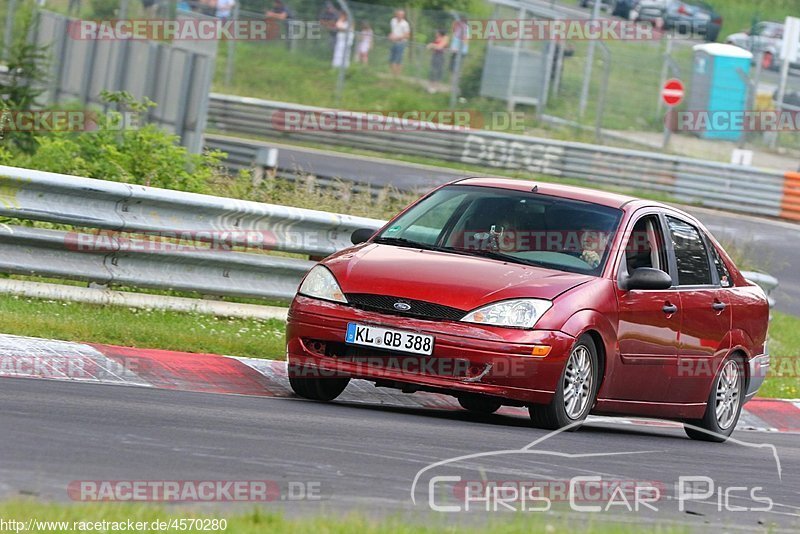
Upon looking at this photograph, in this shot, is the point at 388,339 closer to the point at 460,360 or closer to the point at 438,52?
the point at 460,360

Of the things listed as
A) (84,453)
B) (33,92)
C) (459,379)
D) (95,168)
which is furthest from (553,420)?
(33,92)

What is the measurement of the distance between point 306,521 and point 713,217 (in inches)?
970

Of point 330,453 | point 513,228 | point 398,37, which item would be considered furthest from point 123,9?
point 330,453

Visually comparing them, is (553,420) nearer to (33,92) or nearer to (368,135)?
(33,92)

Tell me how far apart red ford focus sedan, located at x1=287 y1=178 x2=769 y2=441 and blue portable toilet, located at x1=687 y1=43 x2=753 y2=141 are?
2510 centimetres

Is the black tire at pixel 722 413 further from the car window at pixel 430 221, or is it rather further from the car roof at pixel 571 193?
the car window at pixel 430 221

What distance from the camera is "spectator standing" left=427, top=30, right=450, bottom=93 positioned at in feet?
111

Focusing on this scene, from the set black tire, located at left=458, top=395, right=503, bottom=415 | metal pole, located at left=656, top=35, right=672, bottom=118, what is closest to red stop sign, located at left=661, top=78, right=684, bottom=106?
metal pole, located at left=656, top=35, right=672, bottom=118

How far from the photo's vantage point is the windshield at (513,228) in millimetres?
9391

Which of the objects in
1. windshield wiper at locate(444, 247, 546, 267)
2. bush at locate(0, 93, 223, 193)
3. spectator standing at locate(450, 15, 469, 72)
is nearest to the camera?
windshield wiper at locate(444, 247, 546, 267)

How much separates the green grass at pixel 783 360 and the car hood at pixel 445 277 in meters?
5.40

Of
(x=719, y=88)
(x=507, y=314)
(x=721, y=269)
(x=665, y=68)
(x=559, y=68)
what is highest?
(x=665, y=68)

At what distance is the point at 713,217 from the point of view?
94.9 ft

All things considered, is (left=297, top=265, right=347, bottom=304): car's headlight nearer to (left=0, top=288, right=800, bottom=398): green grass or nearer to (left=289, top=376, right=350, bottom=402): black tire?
(left=289, top=376, right=350, bottom=402): black tire
